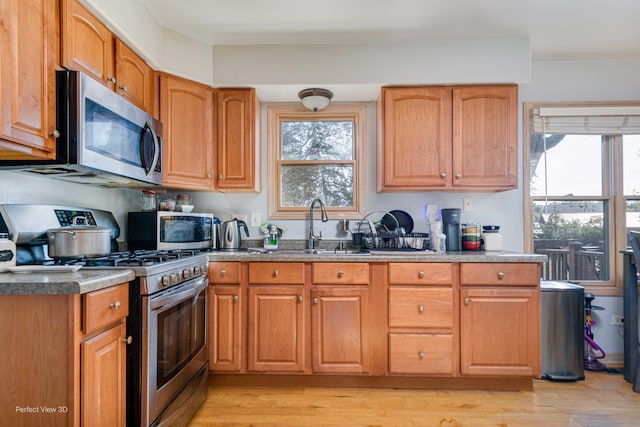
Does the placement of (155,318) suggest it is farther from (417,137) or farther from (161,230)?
(417,137)

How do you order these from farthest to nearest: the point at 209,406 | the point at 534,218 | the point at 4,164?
the point at 534,218, the point at 209,406, the point at 4,164

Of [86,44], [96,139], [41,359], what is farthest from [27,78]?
[41,359]

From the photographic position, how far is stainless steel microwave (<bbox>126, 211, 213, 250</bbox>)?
7.29 ft

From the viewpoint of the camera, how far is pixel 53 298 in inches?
44.2

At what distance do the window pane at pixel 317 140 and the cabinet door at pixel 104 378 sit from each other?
1.89 meters

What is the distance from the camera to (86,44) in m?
1.63

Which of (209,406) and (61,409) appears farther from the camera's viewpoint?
(209,406)

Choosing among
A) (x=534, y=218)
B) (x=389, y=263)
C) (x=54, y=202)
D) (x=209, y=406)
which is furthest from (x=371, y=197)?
(x=54, y=202)

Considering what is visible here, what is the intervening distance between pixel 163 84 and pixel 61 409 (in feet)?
6.41

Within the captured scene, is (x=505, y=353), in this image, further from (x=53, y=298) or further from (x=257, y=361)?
(x=53, y=298)

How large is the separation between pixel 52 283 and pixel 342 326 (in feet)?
5.13

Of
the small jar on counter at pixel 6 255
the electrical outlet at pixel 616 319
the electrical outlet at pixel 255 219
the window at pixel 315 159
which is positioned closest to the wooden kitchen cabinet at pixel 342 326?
the window at pixel 315 159

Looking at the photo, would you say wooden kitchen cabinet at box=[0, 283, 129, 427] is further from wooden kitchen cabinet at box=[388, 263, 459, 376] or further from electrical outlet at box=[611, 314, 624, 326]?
electrical outlet at box=[611, 314, 624, 326]

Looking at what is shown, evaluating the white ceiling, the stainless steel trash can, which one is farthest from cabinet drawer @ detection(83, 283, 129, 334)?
the stainless steel trash can
